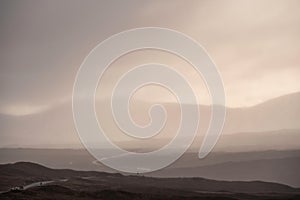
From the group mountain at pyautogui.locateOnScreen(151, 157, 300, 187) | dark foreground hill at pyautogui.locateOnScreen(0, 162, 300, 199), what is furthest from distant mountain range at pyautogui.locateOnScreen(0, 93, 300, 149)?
dark foreground hill at pyautogui.locateOnScreen(0, 162, 300, 199)

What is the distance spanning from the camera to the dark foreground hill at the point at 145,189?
920 cm

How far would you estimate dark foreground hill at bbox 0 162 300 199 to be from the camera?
9.20 metres

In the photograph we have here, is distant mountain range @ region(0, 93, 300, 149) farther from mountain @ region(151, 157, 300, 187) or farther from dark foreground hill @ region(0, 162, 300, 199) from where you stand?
dark foreground hill @ region(0, 162, 300, 199)

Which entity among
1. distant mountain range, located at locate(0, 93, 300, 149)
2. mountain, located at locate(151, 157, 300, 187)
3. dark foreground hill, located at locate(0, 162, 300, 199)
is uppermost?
distant mountain range, located at locate(0, 93, 300, 149)

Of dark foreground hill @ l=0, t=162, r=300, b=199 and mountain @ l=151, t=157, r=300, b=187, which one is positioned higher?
mountain @ l=151, t=157, r=300, b=187

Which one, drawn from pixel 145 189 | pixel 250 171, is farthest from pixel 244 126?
pixel 145 189

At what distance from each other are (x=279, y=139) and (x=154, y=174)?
8.57 feet

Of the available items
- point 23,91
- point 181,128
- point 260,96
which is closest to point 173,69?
point 181,128

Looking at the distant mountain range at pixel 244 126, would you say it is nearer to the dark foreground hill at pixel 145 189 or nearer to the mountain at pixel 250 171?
the mountain at pixel 250 171

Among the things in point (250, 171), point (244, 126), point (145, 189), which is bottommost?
point (145, 189)

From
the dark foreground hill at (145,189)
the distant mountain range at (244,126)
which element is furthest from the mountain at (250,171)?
the distant mountain range at (244,126)

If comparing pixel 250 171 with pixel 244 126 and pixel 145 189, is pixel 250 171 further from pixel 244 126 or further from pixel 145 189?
pixel 145 189

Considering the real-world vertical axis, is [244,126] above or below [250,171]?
above

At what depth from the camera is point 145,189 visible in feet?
30.5
